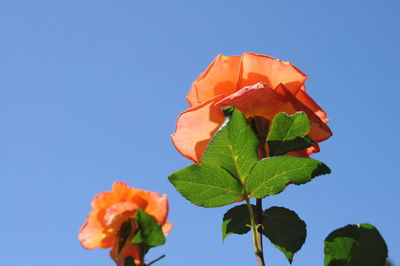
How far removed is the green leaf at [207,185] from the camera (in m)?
0.76

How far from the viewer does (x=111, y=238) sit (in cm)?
63

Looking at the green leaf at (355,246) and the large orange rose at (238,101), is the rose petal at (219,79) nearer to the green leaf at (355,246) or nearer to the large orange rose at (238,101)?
the large orange rose at (238,101)

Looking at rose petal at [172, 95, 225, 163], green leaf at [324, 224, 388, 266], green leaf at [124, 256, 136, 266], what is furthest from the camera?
rose petal at [172, 95, 225, 163]

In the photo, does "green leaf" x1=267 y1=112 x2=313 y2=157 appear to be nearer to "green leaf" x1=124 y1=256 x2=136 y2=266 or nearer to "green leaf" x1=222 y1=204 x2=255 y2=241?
"green leaf" x1=222 y1=204 x2=255 y2=241

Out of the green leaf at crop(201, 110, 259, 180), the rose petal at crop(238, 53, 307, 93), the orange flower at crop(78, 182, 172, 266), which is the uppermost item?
the rose petal at crop(238, 53, 307, 93)

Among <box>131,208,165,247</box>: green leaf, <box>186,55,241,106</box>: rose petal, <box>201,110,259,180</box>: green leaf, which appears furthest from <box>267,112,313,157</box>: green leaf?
<box>131,208,165,247</box>: green leaf

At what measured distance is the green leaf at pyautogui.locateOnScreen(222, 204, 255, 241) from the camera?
850 millimetres

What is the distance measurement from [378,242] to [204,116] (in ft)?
1.09

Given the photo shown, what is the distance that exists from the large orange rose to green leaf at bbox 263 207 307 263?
11 centimetres

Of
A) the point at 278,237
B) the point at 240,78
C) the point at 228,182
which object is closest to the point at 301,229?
the point at 278,237

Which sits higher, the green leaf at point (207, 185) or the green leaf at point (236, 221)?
the green leaf at point (207, 185)

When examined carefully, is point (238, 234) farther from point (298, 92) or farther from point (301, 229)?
point (298, 92)

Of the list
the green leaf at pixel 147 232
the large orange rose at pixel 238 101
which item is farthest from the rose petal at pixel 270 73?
the green leaf at pixel 147 232

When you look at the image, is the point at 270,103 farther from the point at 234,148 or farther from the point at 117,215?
the point at 117,215
